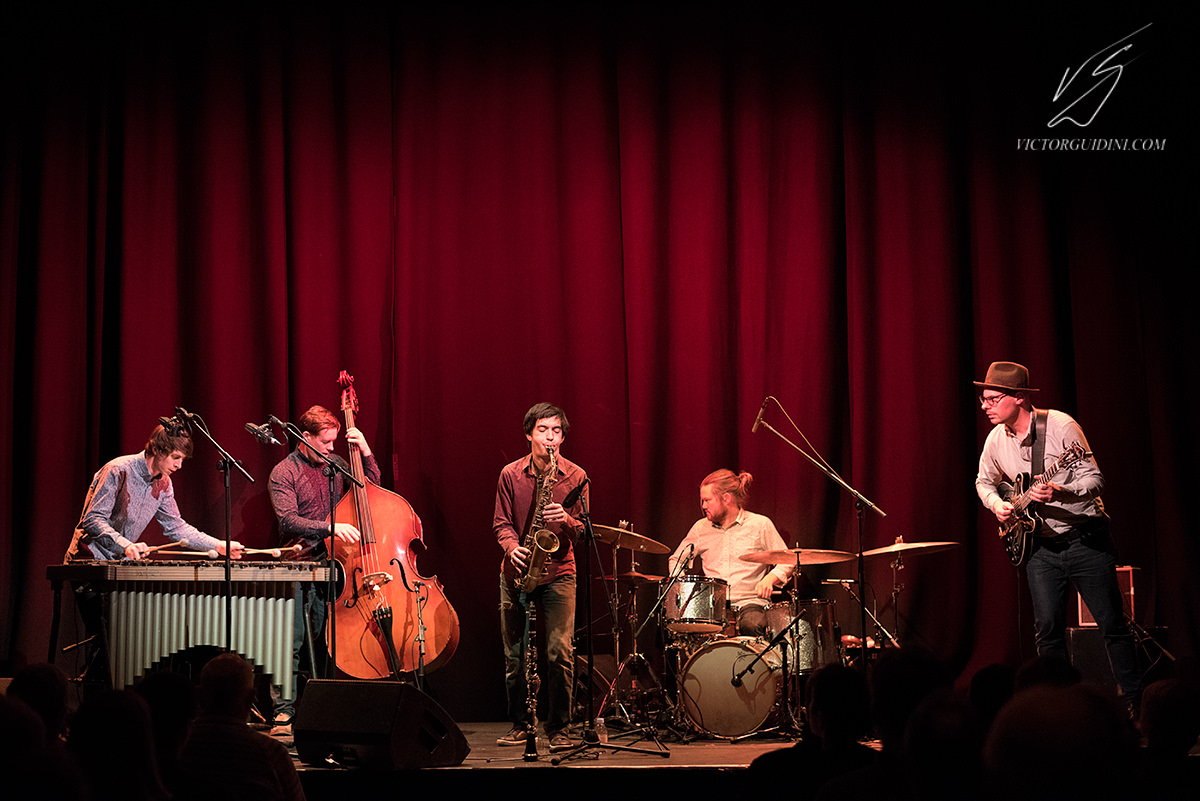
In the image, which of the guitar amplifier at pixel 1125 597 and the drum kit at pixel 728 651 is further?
the guitar amplifier at pixel 1125 597

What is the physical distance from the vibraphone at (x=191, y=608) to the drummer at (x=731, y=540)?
252cm

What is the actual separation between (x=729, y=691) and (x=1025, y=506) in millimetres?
2001

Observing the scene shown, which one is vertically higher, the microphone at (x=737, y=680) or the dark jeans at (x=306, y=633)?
the dark jeans at (x=306, y=633)

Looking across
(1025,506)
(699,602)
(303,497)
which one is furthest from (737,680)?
(303,497)

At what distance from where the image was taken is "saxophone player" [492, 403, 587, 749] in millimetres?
6617

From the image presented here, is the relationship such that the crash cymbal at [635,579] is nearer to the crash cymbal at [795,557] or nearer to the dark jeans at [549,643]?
Answer: the dark jeans at [549,643]

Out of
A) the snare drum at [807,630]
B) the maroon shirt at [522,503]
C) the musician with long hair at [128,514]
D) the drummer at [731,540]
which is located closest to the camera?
the musician with long hair at [128,514]

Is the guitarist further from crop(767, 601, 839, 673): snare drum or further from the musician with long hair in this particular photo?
the musician with long hair

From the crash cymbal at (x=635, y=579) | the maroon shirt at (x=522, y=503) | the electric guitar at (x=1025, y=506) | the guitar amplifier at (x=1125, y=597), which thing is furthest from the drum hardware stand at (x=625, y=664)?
the guitar amplifier at (x=1125, y=597)

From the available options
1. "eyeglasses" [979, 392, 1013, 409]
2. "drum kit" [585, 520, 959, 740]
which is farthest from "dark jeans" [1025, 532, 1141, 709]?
"eyeglasses" [979, 392, 1013, 409]

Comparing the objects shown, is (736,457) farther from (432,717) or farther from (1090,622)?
(432,717)

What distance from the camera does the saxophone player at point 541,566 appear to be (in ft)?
21.7

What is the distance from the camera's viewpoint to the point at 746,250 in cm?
820

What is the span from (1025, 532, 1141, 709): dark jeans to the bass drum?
1.57m
